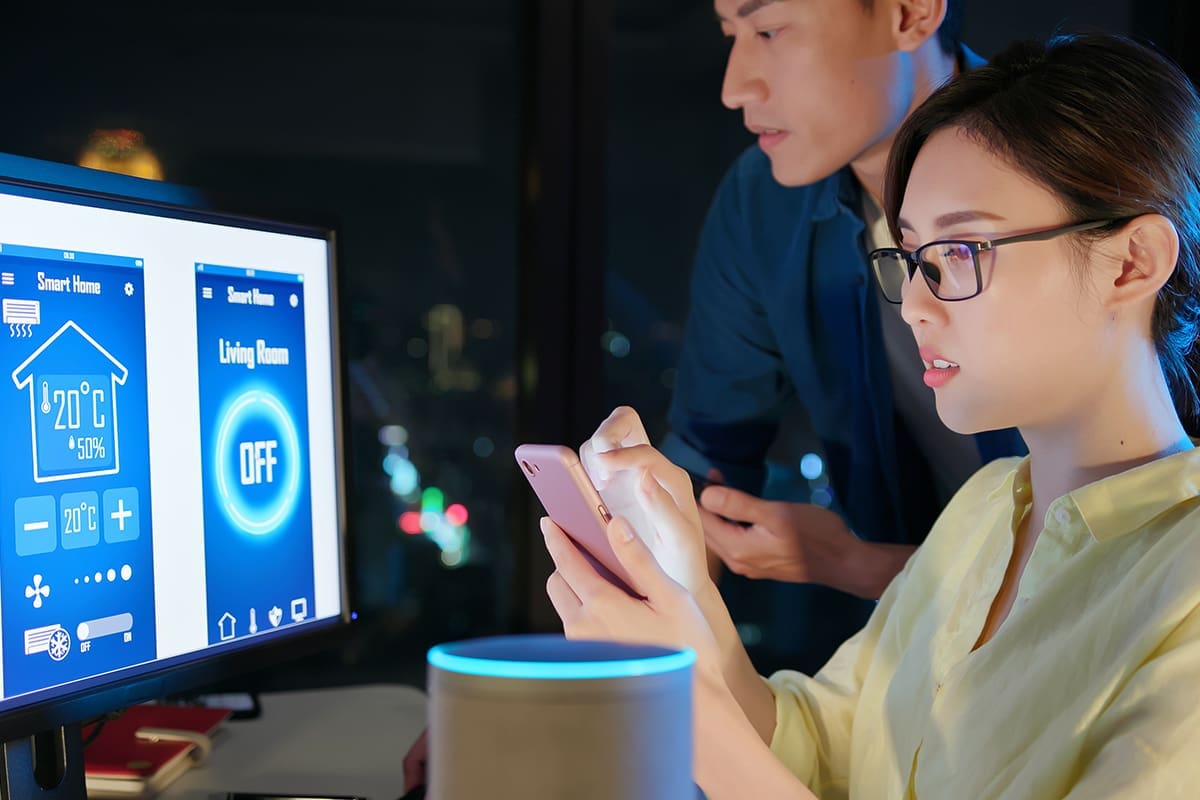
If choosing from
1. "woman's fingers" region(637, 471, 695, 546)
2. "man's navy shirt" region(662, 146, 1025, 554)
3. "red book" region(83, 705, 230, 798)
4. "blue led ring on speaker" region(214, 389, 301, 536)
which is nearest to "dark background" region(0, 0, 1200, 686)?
"man's navy shirt" region(662, 146, 1025, 554)

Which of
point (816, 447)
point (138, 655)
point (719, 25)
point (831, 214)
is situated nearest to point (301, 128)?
point (719, 25)

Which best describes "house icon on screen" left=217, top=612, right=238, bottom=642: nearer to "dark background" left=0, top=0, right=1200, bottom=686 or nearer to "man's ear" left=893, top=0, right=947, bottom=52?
"dark background" left=0, top=0, right=1200, bottom=686

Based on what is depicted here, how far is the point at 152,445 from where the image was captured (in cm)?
100

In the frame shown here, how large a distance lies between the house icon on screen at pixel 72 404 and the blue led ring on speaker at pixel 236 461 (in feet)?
0.42

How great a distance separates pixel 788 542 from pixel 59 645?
117cm

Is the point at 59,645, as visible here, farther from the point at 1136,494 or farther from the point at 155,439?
the point at 1136,494

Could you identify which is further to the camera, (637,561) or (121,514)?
(121,514)

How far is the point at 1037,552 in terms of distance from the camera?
106 cm

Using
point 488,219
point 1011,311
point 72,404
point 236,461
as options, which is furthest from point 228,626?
point 488,219

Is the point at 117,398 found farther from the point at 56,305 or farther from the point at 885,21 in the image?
the point at 885,21

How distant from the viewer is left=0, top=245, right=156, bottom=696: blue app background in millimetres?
885

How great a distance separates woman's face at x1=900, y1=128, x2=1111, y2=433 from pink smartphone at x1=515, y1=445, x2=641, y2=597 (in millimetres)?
386

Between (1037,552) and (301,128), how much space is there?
1.48m

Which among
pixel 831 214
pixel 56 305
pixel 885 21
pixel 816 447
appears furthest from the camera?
pixel 816 447
